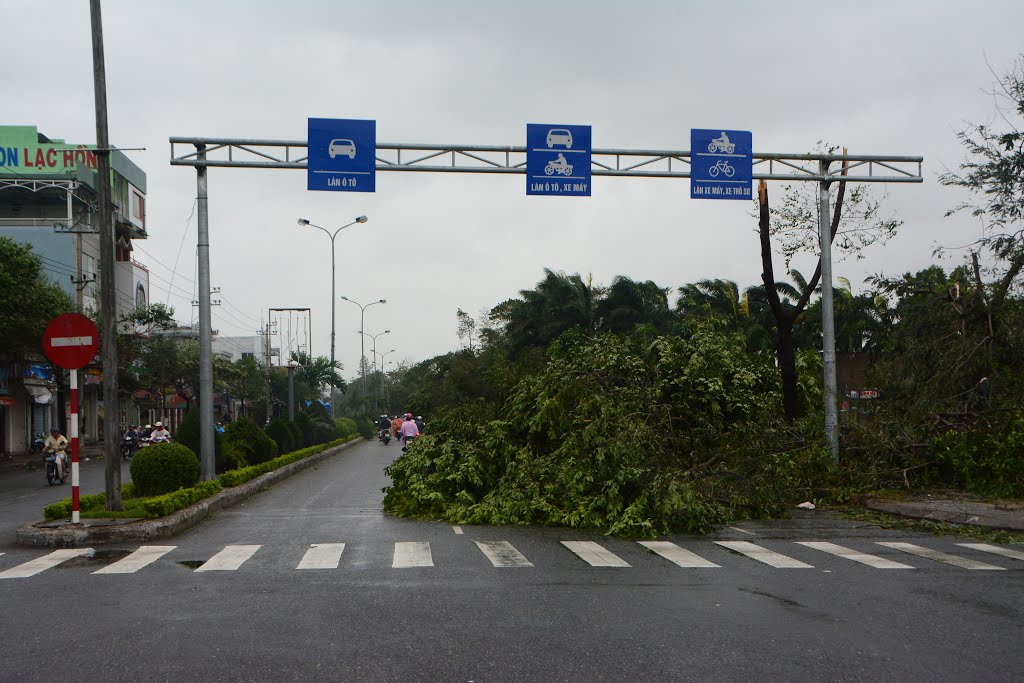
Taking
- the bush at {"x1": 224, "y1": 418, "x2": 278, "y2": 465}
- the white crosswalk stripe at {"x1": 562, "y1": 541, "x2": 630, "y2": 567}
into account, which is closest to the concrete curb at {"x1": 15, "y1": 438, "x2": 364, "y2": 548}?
the white crosswalk stripe at {"x1": 562, "y1": 541, "x2": 630, "y2": 567}

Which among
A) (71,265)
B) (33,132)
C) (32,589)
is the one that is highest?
(33,132)

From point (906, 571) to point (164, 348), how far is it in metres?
55.0

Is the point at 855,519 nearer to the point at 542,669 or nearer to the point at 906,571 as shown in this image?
the point at 906,571

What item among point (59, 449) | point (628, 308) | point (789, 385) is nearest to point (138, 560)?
point (789, 385)

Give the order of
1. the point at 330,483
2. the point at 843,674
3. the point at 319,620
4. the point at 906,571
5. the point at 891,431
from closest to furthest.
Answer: the point at 843,674
the point at 319,620
the point at 906,571
the point at 891,431
the point at 330,483

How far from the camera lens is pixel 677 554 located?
10.7 metres

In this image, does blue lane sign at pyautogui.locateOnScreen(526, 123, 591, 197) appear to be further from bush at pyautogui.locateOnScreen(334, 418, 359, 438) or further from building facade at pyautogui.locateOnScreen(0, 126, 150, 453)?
bush at pyautogui.locateOnScreen(334, 418, 359, 438)

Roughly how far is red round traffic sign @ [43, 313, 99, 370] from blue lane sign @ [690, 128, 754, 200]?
1106 centimetres

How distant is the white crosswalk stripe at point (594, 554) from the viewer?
33.0ft

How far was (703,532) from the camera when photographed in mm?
12820

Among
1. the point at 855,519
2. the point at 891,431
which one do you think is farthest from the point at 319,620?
the point at 891,431

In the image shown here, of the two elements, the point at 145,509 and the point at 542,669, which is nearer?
the point at 542,669

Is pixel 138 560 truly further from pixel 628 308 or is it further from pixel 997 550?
pixel 628 308

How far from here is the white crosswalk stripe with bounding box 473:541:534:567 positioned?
32.8 ft
